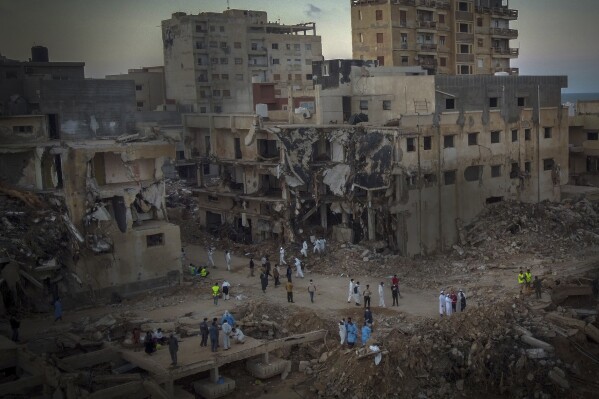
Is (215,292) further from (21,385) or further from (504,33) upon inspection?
(504,33)

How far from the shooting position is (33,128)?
1323 inches

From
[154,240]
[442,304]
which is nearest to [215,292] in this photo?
[154,240]

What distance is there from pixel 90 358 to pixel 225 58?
47.4 meters

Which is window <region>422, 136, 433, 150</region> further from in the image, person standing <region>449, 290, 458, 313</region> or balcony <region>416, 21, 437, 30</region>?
balcony <region>416, 21, 437, 30</region>

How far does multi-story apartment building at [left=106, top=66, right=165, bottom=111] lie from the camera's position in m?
65.7

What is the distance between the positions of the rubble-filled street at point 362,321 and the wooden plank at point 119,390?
0.13m

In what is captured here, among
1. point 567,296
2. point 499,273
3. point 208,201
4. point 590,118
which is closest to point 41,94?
point 208,201

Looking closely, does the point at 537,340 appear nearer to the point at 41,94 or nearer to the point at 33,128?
the point at 33,128

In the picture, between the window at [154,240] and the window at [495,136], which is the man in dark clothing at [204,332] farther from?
the window at [495,136]

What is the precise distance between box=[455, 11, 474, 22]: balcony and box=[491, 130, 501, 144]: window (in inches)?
763

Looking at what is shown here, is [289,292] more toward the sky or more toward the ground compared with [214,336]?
more toward the ground

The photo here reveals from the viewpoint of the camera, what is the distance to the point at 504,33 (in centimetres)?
6159

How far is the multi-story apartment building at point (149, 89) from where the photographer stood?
65688 mm

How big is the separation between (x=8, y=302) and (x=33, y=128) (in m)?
9.06
